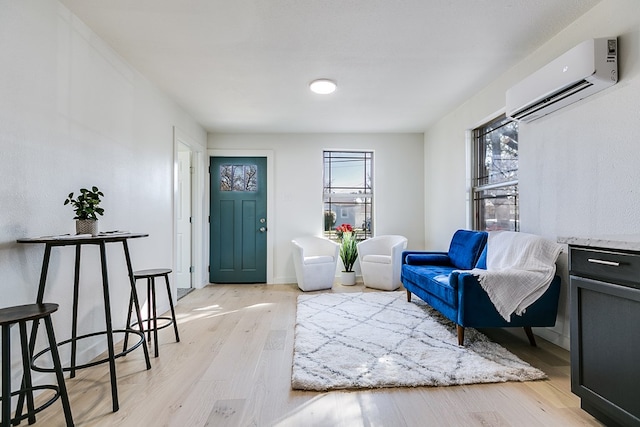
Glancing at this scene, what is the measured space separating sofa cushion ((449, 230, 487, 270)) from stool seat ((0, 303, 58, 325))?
3211 millimetres

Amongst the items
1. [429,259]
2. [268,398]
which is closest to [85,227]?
[268,398]

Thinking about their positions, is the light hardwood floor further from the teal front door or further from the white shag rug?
the teal front door

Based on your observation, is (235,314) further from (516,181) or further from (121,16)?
(516,181)

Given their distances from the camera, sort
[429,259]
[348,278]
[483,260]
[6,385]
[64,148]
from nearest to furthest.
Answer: [6,385]
[64,148]
[483,260]
[429,259]
[348,278]

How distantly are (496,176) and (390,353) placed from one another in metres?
2.26

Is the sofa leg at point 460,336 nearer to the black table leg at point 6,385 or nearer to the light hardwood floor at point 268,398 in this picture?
the light hardwood floor at point 268,398

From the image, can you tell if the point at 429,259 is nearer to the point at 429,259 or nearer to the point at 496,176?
the point at 429,259

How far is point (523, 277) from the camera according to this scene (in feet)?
7.77

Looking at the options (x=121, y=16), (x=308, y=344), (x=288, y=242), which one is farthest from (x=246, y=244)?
(x=121, y=16)

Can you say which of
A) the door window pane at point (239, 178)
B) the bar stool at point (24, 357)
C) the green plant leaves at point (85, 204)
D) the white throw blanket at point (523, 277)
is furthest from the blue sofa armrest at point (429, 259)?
the bar stool at point (24, 357)

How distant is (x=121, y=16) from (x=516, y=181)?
3.38 meters

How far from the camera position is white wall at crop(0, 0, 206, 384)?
1.74 metres

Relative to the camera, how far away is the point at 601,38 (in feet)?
6.80

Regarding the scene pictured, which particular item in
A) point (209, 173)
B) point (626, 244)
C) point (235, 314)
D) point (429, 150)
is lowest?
point (235, 314)
